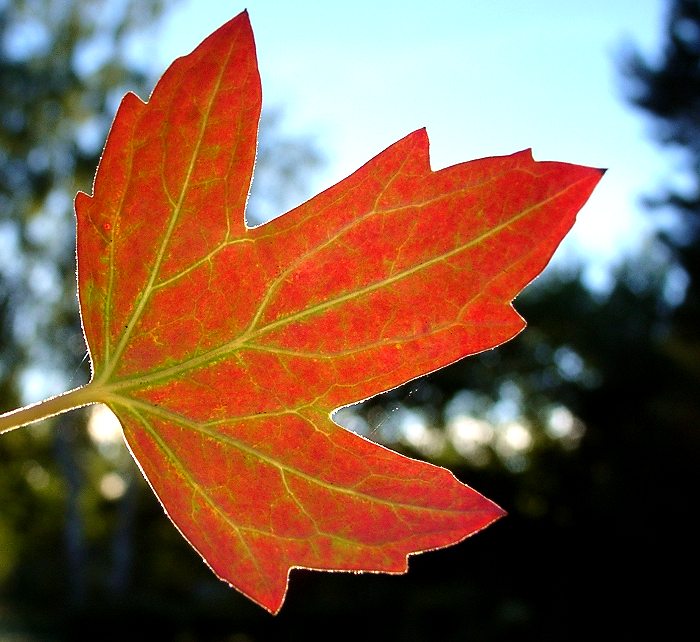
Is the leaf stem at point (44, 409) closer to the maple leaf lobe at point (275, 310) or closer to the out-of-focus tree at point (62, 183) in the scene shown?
the maple leaf lobe at point (275, 310)

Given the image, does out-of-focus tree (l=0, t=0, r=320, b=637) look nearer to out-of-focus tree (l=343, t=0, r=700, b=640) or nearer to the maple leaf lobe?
out-of-focus tree (l=343, t=0, r=700, b=640)

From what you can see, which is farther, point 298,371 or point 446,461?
point 446,461

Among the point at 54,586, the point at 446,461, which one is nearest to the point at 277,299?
the point at 446,461

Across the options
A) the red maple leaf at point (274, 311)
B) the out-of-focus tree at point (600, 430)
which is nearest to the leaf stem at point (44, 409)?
the red maple leaf at point (274, 311)

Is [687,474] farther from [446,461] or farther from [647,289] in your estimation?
[647,289]

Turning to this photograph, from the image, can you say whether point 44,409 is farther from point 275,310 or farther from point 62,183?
point 62,183

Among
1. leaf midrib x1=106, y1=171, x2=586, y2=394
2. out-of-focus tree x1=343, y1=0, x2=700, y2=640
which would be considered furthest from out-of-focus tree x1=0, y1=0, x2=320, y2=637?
leaf midrib x1=106, y1=171, x2=586, y2=394

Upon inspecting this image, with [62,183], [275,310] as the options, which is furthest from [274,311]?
[62,183]

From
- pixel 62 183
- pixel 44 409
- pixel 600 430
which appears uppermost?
pixel 62 183
